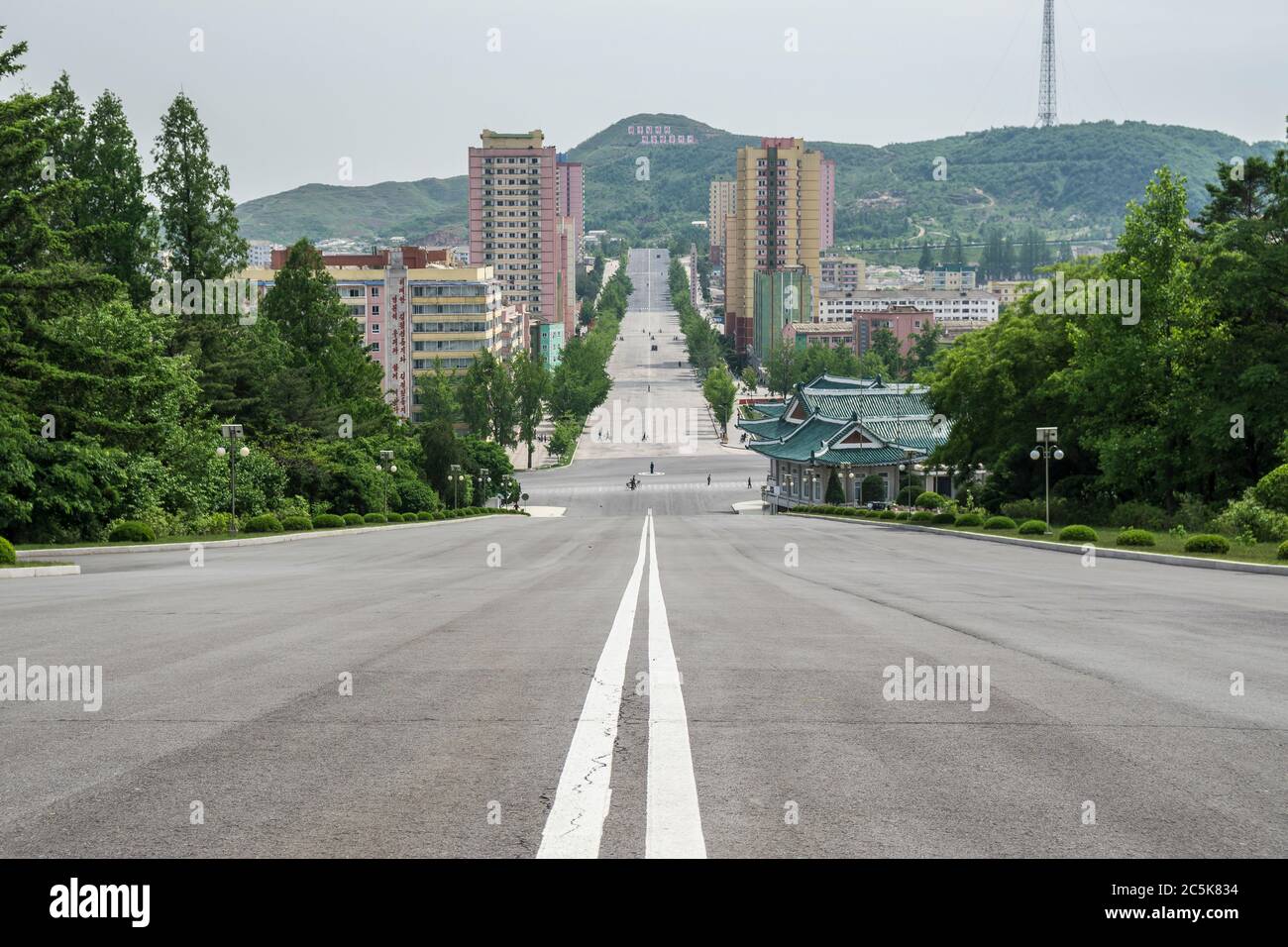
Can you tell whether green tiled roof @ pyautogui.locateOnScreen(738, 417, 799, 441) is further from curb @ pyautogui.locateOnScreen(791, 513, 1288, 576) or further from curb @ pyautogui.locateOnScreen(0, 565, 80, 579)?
curb @ pyautogui.locateOnScreen(0, 565, 80, 579)

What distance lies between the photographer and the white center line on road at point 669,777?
17.3 feet

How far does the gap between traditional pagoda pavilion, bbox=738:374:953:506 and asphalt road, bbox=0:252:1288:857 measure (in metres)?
79.4

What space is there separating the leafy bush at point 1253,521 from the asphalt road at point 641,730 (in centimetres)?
1801

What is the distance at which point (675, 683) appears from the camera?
964 cm

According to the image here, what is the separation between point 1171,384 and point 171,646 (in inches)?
1749

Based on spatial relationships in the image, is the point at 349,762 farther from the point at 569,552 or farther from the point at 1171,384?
the point at 1171,384

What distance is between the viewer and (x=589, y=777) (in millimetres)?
6457

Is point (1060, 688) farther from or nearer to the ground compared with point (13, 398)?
nearer to the ground

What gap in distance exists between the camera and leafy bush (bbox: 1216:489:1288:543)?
34.1m

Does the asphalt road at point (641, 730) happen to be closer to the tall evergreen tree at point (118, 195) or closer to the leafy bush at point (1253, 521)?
the leafy bush at point (1253, 521)

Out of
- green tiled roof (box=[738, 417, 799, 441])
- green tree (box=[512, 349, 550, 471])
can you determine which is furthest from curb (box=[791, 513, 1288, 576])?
green tree (box=[512, 349, 550, 471])

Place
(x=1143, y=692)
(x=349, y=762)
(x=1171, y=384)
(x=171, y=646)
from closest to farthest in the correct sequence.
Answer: (x=349, y=762) → (x=1143, y=692) → (x=171, y=646) → (x=1171, y=384)

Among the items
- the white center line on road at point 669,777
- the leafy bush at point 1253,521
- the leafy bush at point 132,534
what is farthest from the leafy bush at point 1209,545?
the leafy bush at point 132,534
